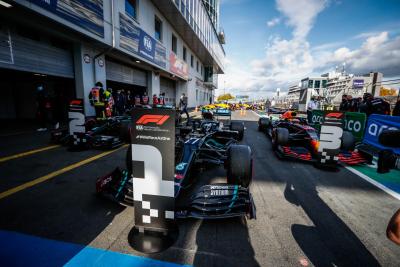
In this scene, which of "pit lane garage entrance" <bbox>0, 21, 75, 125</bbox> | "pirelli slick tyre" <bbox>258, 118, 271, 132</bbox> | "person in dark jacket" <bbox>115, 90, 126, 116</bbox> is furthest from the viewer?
"person in dark jacket" <bbox>115, 90, 126, 116</bbox>

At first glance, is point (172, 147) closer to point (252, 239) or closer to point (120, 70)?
point (252, 239)

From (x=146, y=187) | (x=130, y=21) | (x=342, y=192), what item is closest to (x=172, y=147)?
(x=146, y=187)

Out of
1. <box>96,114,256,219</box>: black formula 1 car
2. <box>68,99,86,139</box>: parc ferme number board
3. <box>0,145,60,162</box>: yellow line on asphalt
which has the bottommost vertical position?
<box>0,145,60,162</box>: yellow line on asphalt

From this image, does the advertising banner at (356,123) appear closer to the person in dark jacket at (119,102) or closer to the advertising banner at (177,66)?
the person in dark jacket at (119,102)

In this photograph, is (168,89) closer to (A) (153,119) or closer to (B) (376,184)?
(B) (376,184)

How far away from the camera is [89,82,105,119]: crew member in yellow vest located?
292 inches

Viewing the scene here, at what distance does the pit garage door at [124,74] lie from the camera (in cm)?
1030

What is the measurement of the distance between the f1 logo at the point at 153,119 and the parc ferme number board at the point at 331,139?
3.67 metres

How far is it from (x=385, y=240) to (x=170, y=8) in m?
15.1

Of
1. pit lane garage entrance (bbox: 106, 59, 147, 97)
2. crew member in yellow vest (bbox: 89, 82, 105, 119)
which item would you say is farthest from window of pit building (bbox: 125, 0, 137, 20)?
crew member in yellow vest (bbox: 89, 82, 105, 119)

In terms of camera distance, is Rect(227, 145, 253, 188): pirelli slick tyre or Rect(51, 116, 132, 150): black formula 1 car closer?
Rect(227, 145, 253, 188): pirelli slick tyre

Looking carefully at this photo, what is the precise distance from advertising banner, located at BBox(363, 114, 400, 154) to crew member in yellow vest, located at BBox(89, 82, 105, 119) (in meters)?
8.98

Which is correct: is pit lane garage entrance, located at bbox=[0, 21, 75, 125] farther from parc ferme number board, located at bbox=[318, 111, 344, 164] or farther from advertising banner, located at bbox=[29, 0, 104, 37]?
parc ferme number board, located at bbox=[318, 111, 344, 164]

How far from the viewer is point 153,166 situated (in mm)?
1651
